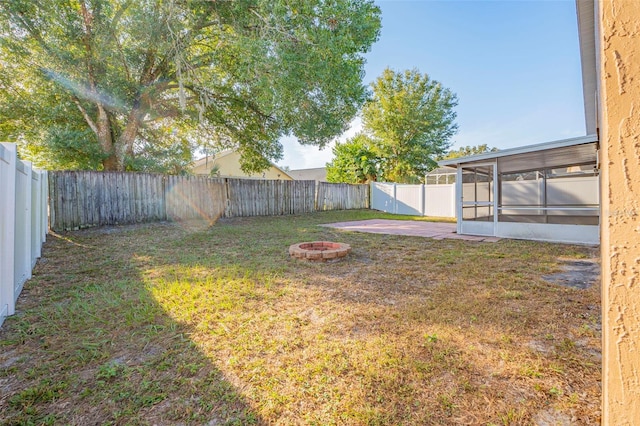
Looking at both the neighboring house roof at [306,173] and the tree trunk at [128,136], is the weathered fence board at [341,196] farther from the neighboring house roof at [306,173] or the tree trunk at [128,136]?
the neighboring house roof at [306,173]

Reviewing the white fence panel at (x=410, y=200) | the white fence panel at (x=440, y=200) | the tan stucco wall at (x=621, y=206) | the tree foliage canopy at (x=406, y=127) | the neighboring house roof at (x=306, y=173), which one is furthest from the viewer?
the neighboring house roof at (x=306, y=173)

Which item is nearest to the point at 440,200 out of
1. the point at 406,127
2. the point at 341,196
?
the point at 341,196

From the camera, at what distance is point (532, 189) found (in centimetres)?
923

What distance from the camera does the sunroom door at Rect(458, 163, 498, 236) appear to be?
7.22 m

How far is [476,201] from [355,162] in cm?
1194

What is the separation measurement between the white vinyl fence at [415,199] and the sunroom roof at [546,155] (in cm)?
505

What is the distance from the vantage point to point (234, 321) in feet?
8.14

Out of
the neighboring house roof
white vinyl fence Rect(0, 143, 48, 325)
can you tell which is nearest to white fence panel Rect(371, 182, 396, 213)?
white vinyl fence Rect(0, 143, 48, 325)

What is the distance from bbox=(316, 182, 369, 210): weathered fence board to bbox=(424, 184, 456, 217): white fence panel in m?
3.82

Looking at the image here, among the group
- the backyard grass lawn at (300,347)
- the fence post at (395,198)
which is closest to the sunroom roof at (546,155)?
the backyard grass lawn at (300,347)

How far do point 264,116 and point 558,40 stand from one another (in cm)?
883

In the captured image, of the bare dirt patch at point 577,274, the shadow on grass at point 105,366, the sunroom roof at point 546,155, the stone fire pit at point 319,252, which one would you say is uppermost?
the sunroom roof at point 546,155

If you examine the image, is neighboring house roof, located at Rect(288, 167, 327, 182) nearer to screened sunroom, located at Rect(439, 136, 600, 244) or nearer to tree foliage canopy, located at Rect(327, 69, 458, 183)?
tree foliage canopy, located at Rect(327, 69, 458, 183)

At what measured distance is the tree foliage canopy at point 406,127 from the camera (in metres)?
19.5
